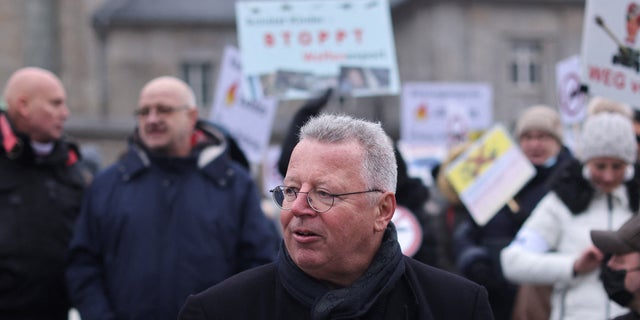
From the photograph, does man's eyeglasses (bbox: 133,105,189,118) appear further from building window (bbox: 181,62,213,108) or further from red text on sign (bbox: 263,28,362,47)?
building window (bbox: 181,62,213,108)

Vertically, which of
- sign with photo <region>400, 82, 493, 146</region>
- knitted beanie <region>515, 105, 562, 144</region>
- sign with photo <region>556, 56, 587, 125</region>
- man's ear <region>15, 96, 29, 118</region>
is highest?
man's ear <region>15, 96, 29, 118</region>

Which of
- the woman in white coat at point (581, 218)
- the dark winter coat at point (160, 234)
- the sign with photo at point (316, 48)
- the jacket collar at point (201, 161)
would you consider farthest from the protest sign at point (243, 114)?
the woman in white coat at point (581, 218)

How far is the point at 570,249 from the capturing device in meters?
4.55

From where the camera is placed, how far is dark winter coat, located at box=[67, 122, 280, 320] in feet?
14.6

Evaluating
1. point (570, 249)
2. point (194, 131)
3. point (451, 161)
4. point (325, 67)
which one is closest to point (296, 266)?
point (570, 249)

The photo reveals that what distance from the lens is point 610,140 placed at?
4461mm

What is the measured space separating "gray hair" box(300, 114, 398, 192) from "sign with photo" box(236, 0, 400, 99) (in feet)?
13.6

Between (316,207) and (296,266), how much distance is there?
7.4 inches

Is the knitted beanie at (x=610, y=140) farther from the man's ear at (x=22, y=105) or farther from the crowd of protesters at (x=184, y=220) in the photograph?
the man's ear at (x=22, y=105)

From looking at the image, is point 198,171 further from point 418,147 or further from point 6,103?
point 418,147

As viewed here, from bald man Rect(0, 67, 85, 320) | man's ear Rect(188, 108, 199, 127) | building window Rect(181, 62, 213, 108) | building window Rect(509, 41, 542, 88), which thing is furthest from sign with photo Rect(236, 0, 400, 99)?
building window Rect(181, 62, 213, 108)

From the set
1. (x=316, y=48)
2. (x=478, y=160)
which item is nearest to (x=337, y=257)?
(x=478, y=160)

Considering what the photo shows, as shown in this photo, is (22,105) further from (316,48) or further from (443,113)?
(443,113)

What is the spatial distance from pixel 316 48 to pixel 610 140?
3.10 meters
